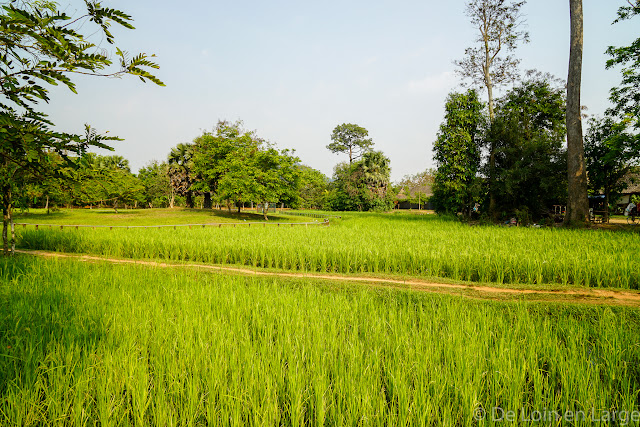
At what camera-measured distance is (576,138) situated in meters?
13.5

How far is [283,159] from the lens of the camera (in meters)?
25.3

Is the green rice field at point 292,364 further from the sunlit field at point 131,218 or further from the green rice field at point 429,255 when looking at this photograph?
the sunlit field at point 131,218

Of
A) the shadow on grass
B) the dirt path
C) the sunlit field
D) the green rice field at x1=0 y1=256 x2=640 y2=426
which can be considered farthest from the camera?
the sunlit field

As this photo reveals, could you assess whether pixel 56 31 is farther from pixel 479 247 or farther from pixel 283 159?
pixel 283 159

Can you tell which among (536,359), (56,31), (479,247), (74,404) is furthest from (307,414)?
(479,247)

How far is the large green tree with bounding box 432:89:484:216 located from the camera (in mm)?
18688

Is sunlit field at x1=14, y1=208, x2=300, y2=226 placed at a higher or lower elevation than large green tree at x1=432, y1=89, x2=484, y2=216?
lower

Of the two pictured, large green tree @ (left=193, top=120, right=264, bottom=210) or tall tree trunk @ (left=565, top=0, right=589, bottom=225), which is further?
large green tree @ (left=193, top=120, right=264, bottom=210)

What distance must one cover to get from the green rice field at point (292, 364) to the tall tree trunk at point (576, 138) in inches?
466

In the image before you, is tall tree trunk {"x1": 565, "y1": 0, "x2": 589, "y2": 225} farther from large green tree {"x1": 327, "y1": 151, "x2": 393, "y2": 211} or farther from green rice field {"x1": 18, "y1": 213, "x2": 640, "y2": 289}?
large green tree {"x1": 327, "y1": 151, "x2": 393, "y2": 211}

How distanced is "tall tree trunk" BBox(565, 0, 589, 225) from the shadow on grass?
17.9m

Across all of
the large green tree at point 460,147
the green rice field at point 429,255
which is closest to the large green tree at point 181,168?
the green rice field at point 429,255

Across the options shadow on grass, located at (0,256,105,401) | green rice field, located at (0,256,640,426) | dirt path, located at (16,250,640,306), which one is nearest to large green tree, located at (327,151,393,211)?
dirt path, located at (16,250,640,306)

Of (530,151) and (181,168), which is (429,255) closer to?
(530,151)
